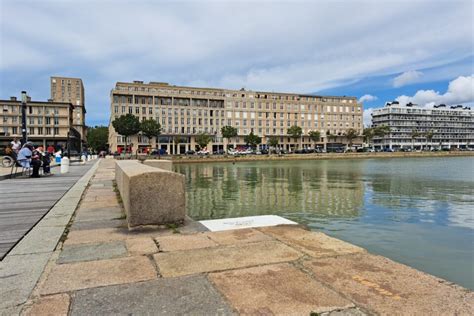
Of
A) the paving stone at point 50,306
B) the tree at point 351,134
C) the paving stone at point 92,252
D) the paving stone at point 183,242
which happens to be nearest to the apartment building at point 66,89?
the tree at point 351,134

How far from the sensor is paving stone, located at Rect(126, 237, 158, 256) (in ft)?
13.7

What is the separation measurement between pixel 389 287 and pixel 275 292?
41.5 inches

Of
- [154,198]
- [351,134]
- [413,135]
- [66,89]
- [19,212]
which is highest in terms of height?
[66,89]

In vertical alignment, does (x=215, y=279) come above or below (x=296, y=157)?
above

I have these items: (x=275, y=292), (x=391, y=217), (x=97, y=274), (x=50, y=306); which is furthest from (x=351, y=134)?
(x=50, y=306)

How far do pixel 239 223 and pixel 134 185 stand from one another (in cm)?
192

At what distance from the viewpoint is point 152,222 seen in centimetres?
551

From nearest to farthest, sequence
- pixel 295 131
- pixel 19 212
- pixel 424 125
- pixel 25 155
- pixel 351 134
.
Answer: pixel 19 212 → pixel 25 155 → pixel 295 131 → pixel 351 134 → pixel 424 125

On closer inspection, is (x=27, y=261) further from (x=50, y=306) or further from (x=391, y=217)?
(x=391, y=217)

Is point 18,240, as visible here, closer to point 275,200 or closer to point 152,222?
point 152,222

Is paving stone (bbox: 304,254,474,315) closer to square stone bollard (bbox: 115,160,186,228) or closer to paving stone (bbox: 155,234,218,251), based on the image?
paving stone (bbox: 155,234,218,251)

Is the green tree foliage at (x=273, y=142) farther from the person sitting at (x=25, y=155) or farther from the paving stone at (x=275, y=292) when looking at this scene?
the paving stone at (x=275, y=292)

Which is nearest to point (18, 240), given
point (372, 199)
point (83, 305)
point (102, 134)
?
point (83, 305)

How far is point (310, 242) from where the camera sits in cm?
453
